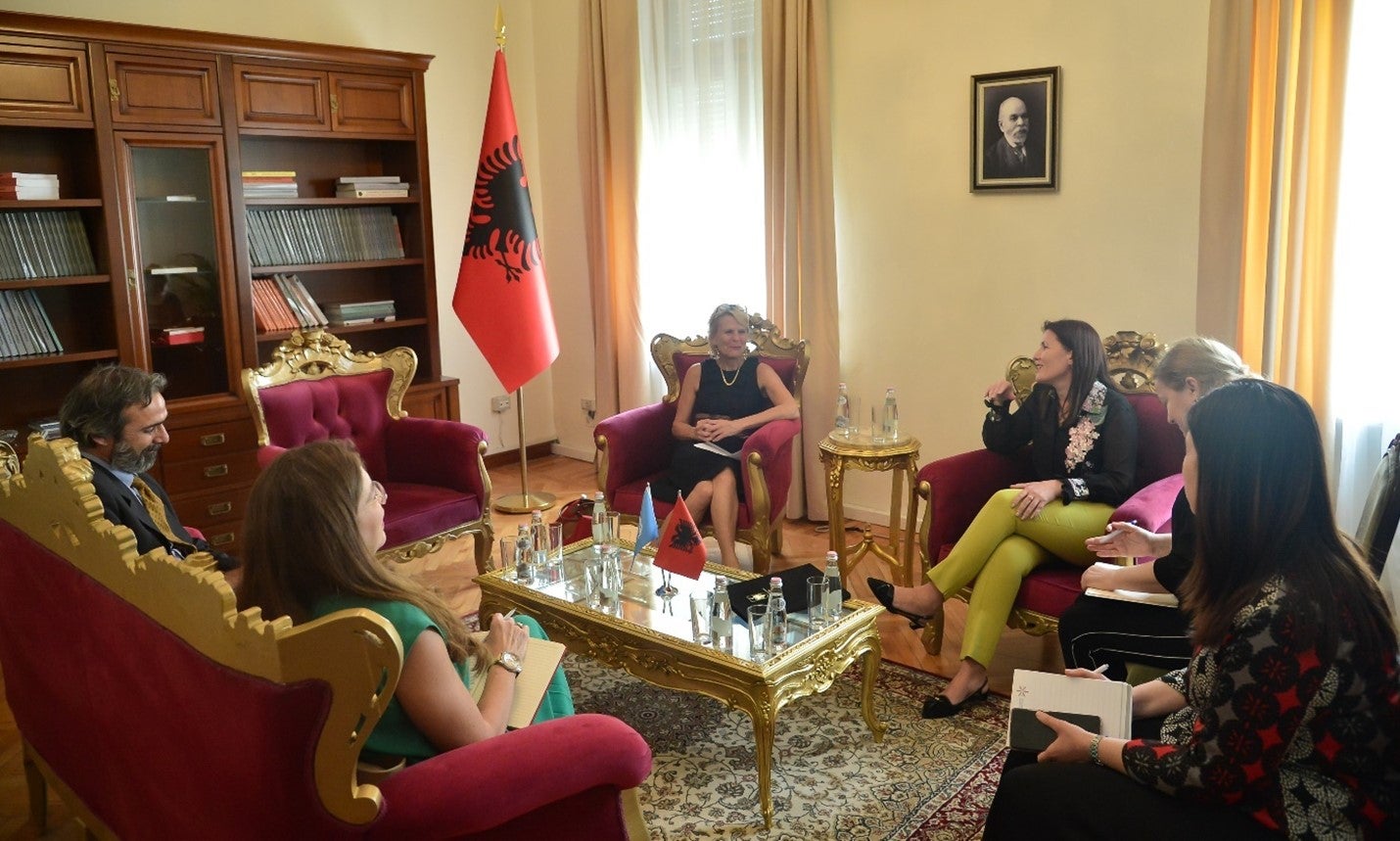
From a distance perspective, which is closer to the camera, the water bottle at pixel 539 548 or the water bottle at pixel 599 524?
the water bottle at pixel 539 548

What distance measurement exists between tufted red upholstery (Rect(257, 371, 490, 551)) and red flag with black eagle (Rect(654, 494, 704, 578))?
51.6 inches

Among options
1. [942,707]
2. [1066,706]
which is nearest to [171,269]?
[942,707]

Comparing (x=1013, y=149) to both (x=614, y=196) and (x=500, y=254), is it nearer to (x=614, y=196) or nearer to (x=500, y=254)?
(x=614, y=196)

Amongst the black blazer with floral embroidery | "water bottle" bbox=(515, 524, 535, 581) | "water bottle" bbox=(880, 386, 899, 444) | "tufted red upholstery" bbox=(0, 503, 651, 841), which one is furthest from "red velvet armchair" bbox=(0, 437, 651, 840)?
"water bottle" bbox=(880, 386, 899, 444)

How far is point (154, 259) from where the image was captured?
4.77 meters

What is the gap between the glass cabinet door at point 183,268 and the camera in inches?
185

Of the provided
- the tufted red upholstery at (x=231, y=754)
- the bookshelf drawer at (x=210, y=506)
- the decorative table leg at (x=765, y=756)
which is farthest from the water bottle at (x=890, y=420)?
the bookshelf drawer at (x=210, y=506)

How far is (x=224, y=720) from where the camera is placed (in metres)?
1.64

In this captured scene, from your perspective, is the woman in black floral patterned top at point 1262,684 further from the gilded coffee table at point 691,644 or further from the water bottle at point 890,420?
the water bottle at point 890,420

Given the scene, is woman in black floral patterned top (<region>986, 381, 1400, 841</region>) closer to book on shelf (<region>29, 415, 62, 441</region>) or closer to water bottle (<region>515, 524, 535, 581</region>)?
water bottle (<region>515, 524, 535, 581</region>)

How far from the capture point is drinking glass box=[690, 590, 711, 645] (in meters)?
2.85

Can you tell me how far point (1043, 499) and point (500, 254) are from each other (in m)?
2.99

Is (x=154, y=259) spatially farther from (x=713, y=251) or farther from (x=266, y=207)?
(x=713, y=251)

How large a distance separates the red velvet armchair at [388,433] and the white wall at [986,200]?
1.81 meters
